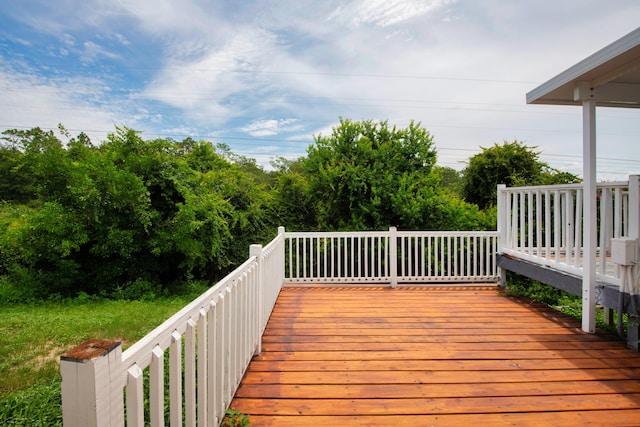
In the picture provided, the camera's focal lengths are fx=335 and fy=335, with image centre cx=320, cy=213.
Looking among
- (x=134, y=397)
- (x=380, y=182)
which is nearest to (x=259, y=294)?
(x=134, y=397)

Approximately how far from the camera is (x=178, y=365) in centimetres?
129

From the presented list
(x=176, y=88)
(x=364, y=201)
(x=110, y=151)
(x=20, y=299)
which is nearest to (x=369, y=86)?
(x=364, y=201)

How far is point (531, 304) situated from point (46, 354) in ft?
17.6

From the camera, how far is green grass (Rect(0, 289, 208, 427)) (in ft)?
6.82

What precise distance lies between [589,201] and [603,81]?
1097mm

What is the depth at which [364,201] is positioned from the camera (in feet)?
24.5

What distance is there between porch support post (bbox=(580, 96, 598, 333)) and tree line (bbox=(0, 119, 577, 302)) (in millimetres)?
4011

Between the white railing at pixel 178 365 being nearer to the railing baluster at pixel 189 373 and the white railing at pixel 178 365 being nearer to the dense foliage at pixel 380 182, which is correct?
the railing baluster at pixel 189 373

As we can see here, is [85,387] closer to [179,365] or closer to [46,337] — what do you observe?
[179,365]

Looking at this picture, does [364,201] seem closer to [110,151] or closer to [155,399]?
[110,151]

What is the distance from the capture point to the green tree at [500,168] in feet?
30.3

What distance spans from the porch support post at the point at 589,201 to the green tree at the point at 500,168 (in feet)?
20.1

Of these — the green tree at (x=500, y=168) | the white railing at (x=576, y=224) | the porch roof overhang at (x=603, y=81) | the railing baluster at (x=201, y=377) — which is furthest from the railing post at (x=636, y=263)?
the green tree at (x=500, y=168)

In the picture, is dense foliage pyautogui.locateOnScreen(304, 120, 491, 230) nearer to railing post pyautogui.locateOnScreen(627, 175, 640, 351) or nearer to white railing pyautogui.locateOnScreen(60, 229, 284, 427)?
railing post pyautogui.locateOnScreen(627, 175, 640, 351)
